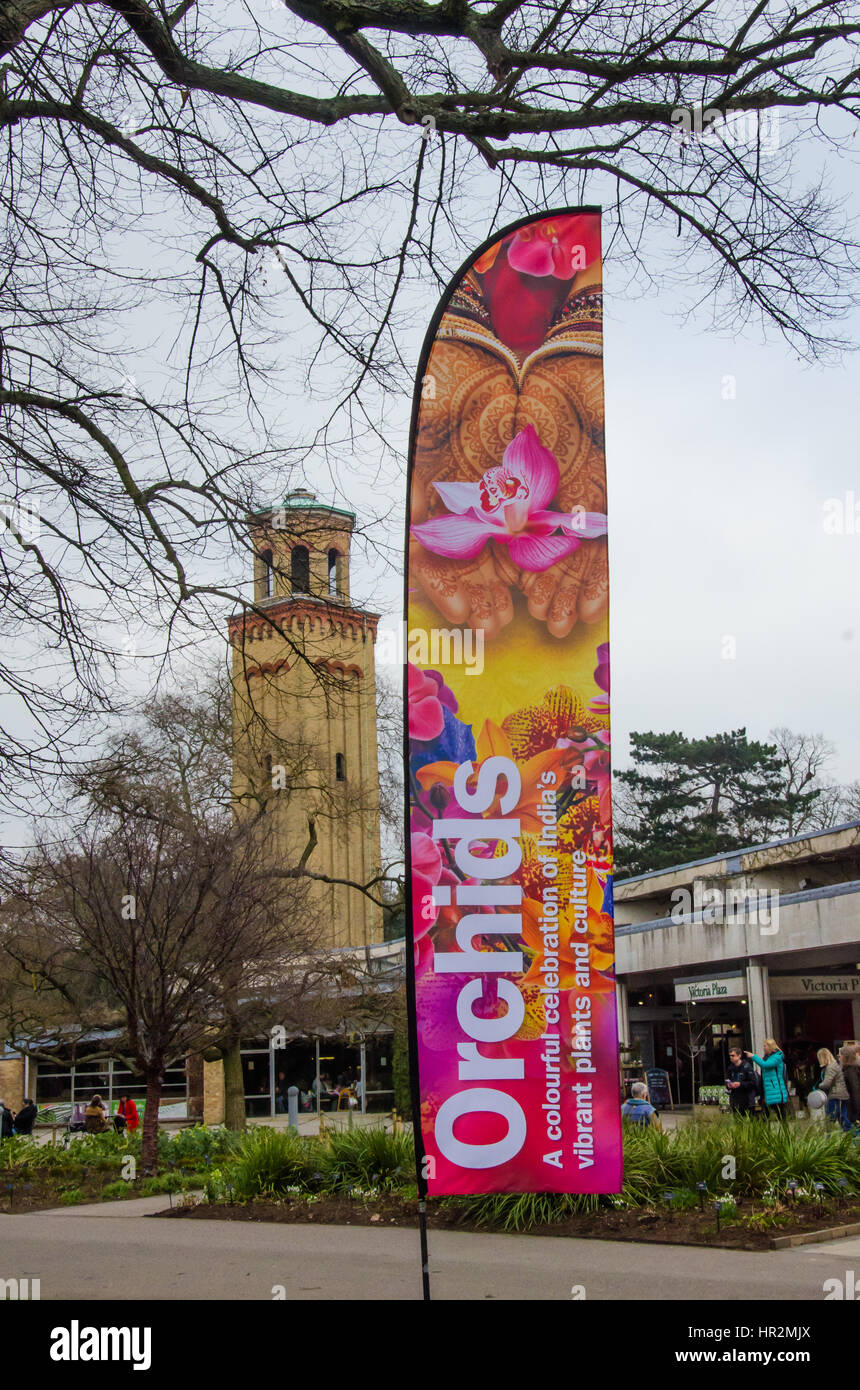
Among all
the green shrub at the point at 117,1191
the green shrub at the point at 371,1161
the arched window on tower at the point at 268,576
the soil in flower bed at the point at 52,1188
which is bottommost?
the soil in flower bed at the point at 52,1188

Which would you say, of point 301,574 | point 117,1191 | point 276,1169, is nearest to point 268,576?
point 301,574

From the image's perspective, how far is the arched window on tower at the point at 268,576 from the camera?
392 inches

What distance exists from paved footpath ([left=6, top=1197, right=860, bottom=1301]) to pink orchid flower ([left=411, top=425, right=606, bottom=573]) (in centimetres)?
496

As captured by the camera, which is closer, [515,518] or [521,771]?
[521,771]

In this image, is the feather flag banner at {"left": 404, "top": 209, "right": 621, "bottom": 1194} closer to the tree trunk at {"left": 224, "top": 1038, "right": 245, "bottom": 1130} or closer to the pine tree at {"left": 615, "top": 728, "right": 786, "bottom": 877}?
the tree trunk at {"left": 224, "top": 1038, "right": 245, "bottom": 1130}

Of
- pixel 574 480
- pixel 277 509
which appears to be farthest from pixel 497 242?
pixel 277 509

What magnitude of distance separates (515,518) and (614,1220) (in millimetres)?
6955

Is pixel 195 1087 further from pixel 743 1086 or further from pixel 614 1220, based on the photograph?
pixel 614 1220

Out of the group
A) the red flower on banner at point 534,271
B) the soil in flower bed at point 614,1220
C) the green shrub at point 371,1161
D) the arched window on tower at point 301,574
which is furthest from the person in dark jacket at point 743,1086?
the red flower on banner at point 534,271

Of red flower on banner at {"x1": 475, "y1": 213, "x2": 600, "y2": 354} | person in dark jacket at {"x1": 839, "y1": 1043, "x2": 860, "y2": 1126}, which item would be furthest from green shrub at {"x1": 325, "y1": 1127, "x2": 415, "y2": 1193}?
red flower on banner at {"x1": 475, "y1": 213, "x2": 600, "y2": 354}

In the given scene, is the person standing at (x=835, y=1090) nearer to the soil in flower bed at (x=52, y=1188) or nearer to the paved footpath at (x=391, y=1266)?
the paved footpath at (x=391, y=1266)

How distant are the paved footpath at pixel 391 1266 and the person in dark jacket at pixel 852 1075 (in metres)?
8.65

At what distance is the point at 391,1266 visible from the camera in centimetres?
1067

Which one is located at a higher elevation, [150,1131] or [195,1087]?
[150,1131]
